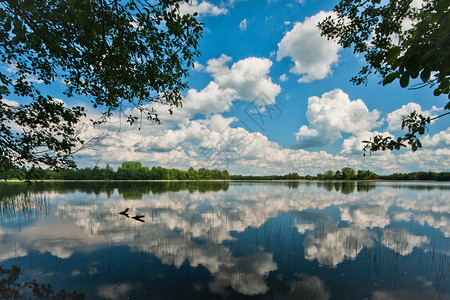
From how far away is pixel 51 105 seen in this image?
8.27 m

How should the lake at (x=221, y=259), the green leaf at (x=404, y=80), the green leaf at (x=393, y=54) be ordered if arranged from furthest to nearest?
the lake at (x=221, y=259) < the green leaf at (x=404, y=80) < the green leaf at (x=393, y=54)

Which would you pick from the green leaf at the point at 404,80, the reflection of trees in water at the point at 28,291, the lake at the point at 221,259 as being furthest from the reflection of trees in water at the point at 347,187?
the green leaf at the point at 404,80

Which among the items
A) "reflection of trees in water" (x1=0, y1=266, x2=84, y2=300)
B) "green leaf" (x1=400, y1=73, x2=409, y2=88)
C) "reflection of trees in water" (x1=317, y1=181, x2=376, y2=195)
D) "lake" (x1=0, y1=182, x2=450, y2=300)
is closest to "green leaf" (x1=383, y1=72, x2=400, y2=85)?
"green leaf" (x1=400, y1=73, x2=409, y2=88)

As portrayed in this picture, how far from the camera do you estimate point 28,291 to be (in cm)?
801

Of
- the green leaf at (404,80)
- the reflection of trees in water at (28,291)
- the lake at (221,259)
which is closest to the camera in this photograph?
the green leaf at (404,80)

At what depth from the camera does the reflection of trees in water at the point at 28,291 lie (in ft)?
25.2

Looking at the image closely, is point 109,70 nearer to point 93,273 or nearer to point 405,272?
point 93,273

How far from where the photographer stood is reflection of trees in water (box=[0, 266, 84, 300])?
7.68 metres

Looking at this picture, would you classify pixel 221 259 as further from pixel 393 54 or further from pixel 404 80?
pixel 393 54

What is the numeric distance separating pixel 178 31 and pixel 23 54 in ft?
22.6

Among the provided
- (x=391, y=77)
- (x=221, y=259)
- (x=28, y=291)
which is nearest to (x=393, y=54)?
(x=391, y=77)

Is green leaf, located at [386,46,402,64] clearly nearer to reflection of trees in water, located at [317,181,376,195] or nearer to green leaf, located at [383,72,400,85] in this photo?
green leaf, located at [383,72,400,85]

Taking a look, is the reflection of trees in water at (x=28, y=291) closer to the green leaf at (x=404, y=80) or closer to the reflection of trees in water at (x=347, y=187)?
the green leaf at (x=404, y=80)

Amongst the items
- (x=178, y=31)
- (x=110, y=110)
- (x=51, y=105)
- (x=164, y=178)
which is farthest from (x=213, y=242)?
(x=164, y=178)
